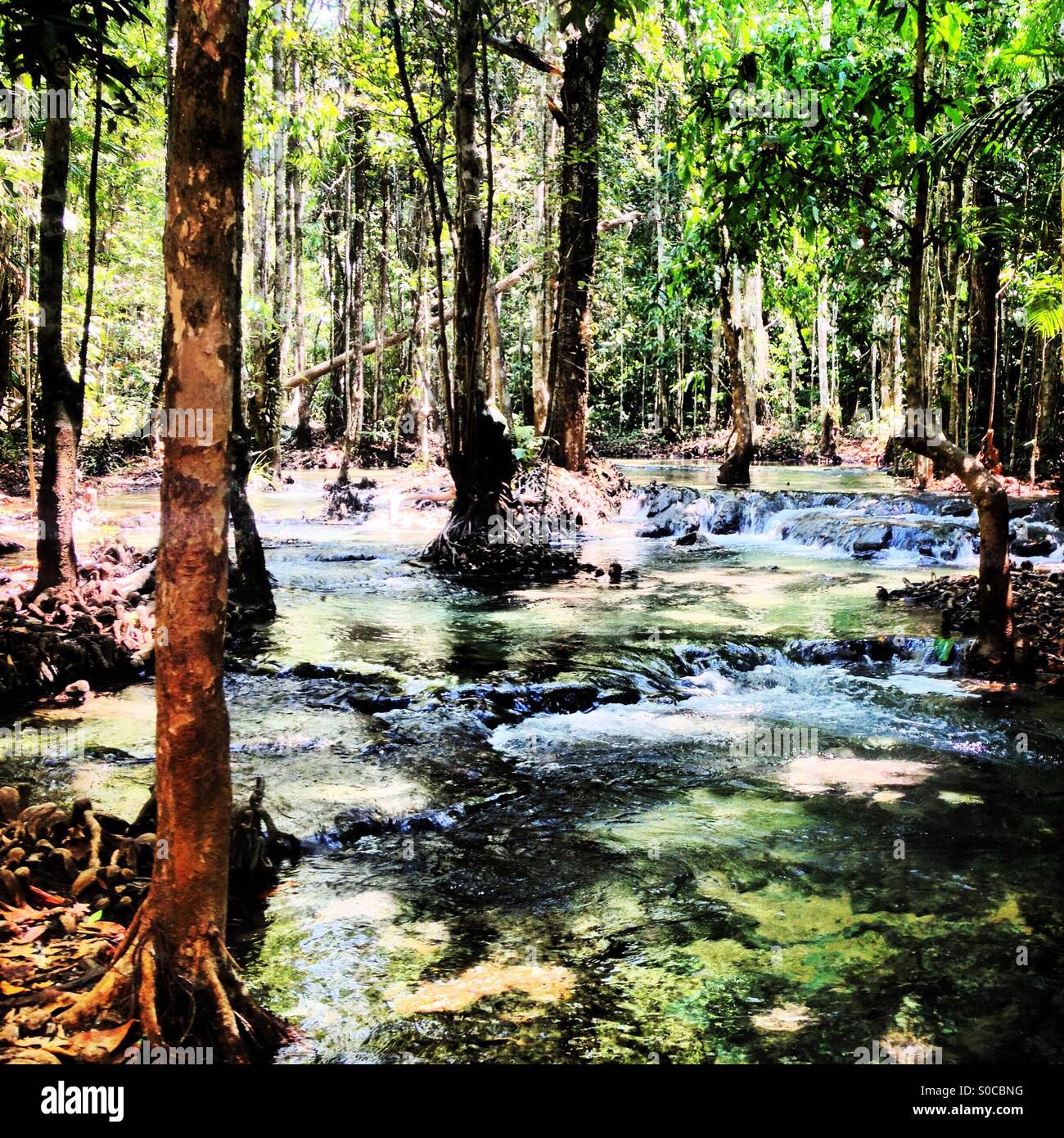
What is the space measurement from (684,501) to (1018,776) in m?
14.3

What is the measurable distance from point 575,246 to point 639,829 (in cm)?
1427

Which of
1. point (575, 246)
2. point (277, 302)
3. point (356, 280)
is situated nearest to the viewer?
point (575, 246)

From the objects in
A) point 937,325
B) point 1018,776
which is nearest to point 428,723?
point 1018,776

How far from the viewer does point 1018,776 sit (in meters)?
6.70

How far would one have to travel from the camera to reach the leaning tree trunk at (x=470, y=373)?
12945 millimetres

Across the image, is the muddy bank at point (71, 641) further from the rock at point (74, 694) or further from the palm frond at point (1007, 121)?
the palm frond at point (1007, 121)

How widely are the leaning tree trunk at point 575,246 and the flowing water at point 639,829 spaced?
28.6ft

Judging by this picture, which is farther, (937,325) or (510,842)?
(937,325)

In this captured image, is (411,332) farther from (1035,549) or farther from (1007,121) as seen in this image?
(1007,121)

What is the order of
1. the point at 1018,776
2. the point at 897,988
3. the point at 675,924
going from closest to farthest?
1. the point at 897,988
2. the point at 675,924
3. the point at 1018,776

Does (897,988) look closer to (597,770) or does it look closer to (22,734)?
(597,770)

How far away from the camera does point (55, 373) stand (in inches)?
335

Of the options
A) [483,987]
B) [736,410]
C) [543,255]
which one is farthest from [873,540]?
[483,987]
